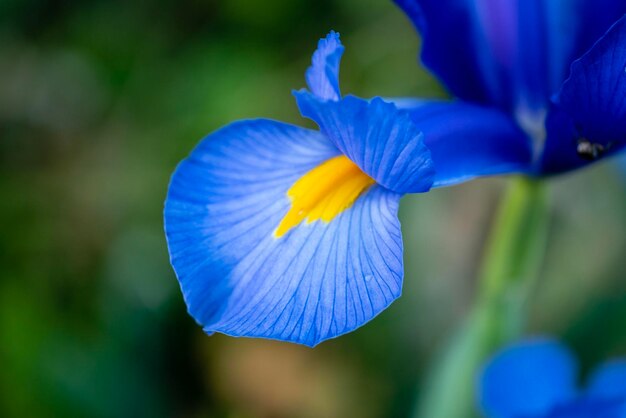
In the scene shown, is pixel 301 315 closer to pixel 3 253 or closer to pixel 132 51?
pixel 3 253

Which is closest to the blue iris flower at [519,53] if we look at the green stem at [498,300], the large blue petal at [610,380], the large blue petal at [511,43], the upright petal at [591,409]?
the large blue petal at [511,43]

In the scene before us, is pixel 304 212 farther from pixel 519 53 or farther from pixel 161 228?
pixel 161 228

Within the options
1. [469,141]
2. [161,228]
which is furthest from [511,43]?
[161,228]

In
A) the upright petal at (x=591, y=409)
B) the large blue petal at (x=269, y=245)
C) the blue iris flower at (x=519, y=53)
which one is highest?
the blue iris flower at (x=519, y=53)

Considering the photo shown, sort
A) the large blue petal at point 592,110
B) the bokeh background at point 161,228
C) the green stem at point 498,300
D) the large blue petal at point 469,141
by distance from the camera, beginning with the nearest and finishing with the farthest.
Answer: the large blue petal at point 592,110
the large blue petal at point 469,141
the green stem at point 498,300
the bokeh background at point 161,228

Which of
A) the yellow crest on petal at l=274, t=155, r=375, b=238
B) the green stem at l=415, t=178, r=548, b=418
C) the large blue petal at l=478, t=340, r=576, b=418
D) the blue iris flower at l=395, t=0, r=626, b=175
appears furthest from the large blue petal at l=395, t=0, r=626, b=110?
→ the large blue petal at l=478, t=340, r=576, b=418

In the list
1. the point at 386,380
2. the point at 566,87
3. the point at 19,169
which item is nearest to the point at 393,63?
the point at 386,380

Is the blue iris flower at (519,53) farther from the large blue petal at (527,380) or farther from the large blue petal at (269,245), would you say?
the large blue petal at (527,380)

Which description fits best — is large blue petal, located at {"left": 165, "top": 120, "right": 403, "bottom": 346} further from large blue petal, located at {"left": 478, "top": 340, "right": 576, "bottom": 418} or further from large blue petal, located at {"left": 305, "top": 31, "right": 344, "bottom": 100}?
large blue petal, located at {"left": 478, "top": 340, "right": 576, "bottom": 418}
